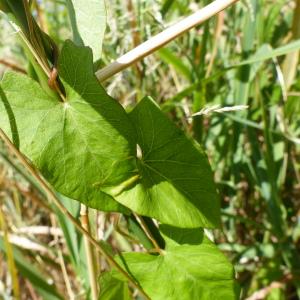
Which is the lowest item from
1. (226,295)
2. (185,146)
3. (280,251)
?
(280,251)

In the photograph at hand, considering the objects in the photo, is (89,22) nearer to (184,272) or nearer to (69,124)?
(69,124)

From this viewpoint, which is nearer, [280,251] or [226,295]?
[226,295]

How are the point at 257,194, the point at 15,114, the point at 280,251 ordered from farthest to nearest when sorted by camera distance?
the point at 257,194, the point at 280,251, the point at 15,114

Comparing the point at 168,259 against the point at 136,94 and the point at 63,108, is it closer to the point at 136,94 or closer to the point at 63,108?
the point at 63,108

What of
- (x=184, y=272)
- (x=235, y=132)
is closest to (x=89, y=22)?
(x=184, y=272)

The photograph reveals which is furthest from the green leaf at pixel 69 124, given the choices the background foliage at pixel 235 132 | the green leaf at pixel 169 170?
the background foliage at pixel 235 132

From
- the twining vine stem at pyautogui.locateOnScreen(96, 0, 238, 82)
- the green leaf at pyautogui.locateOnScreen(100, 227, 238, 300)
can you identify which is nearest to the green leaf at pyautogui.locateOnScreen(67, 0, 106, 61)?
the twining vine stem at pyautogui.locateOnScreen(96, 0, 238, 82)

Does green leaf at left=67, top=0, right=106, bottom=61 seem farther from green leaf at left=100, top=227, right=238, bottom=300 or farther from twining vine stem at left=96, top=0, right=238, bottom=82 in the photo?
green leaf at left=100, top=227, right=238, bottom=300

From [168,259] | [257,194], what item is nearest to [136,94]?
[257,194]
